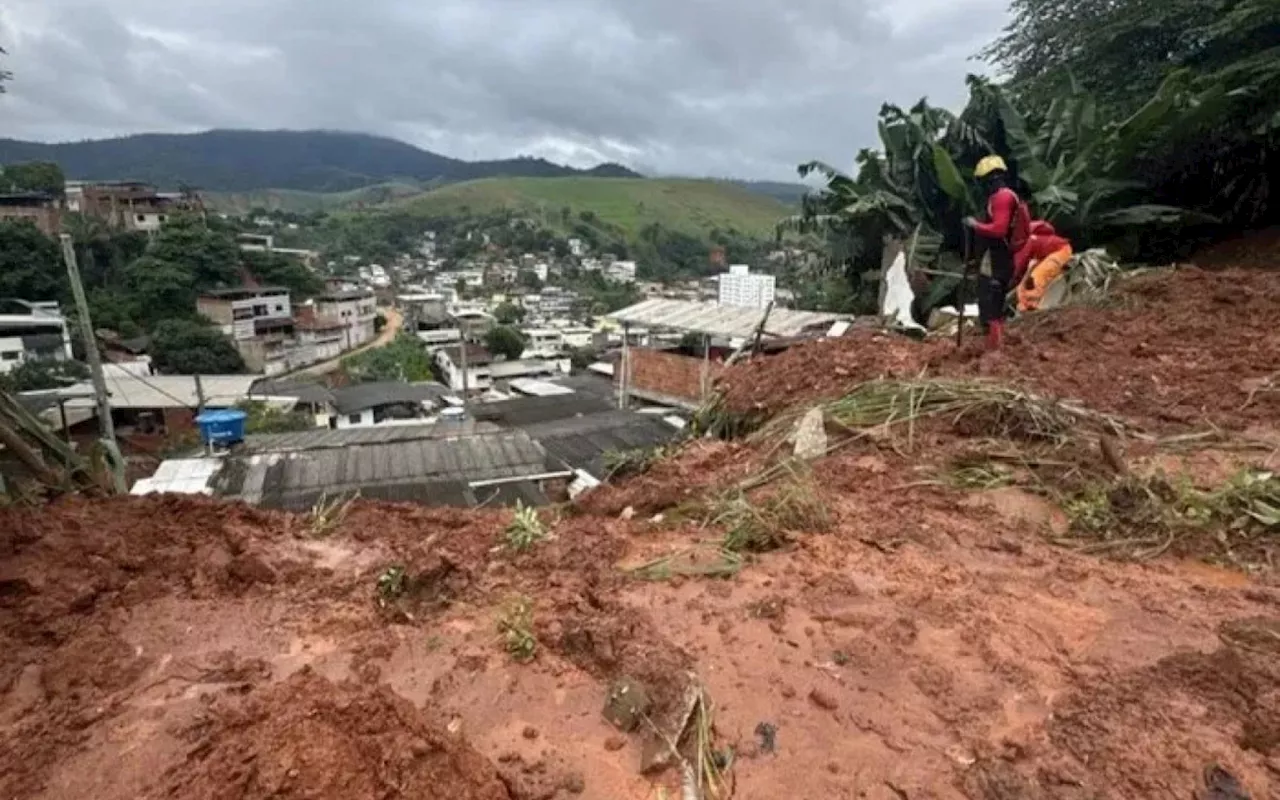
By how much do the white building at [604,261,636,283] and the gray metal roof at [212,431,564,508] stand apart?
6442 cm

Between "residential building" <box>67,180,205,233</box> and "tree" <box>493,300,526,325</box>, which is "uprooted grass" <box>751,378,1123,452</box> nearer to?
"residential building" <box>67,180,205,233</box>

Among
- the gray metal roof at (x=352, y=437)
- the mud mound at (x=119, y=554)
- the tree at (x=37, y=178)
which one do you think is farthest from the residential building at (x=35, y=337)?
the mud mound at (x=119, y=554)

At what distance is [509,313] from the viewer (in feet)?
183

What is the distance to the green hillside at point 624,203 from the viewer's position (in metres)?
102

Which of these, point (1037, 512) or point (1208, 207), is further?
point (1208, 207)

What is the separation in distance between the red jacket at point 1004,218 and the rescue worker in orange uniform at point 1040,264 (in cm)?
122

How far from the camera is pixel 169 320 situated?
105ft

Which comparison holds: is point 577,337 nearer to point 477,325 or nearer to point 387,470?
point 477,325

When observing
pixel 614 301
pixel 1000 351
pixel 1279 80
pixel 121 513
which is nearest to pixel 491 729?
pixel 121 513

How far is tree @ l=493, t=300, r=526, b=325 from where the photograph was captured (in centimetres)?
5408

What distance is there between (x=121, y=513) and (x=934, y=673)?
350cm

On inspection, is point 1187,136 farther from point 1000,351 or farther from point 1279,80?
point 1000,351

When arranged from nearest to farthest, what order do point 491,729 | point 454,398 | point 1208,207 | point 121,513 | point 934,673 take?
point 491,729
point 934,673
point 121,513
point 1208,207
point 454,398

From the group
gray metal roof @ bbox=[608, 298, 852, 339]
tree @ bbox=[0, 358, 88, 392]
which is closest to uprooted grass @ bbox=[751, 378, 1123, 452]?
gray metal roof @ bbox=[608, 298, 852, 339]
